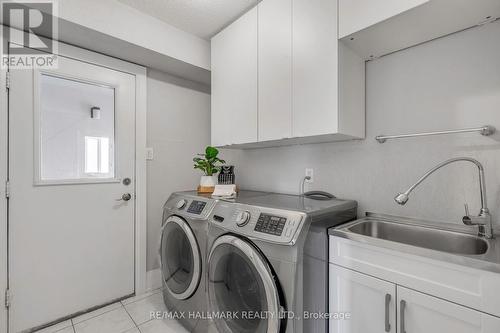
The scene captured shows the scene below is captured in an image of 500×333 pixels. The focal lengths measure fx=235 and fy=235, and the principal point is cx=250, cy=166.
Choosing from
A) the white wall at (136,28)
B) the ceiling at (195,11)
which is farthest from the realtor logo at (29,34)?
the ceiling at (195,11)

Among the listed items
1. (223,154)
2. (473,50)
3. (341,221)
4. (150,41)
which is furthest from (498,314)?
(150,41)

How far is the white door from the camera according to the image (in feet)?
5.49

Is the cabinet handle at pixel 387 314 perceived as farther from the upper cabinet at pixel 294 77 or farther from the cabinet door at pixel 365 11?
the cabinet door at pixel 365 11

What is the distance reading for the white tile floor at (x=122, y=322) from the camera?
1.74m

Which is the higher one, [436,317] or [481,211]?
[481,211]

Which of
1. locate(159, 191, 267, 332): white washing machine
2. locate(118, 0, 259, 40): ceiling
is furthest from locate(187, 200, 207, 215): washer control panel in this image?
locate(118, 0, 259, 40): ceiling

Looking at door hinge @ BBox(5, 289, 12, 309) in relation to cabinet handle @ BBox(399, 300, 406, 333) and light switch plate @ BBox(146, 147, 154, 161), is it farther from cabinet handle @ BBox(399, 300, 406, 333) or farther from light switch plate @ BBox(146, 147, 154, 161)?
cabinet handle @ BBox(399, 300, 406, 333)

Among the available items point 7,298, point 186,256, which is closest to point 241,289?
point 186,256

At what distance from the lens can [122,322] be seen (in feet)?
5.99

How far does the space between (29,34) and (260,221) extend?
2.13m

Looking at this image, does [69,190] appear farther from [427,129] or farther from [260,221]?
[427,129]

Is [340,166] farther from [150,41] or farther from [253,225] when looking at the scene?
[150,41]

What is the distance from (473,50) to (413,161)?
25.0 inches

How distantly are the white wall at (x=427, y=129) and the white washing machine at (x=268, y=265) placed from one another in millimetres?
295
